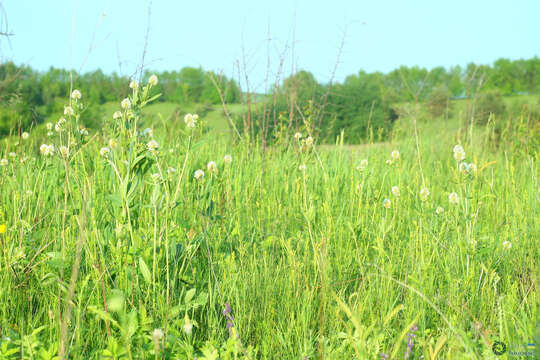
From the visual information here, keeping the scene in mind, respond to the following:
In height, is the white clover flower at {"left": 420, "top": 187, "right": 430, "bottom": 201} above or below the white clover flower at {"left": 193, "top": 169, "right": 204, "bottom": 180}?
below

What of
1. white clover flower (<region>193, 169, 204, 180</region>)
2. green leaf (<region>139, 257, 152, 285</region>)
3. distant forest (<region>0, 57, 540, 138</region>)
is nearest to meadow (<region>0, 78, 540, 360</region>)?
green leaf (<region>139, 257, 152, 285</region>)

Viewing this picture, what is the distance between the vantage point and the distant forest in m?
4.07

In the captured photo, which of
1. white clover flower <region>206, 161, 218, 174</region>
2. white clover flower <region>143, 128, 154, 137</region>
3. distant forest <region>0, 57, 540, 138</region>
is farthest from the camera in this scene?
distant forest <region>0, 57, 540, 138</region>

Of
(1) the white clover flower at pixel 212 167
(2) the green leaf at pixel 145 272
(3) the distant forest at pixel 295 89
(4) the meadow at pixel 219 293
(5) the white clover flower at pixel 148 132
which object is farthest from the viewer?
(3) the distant forest at pixel 295 89

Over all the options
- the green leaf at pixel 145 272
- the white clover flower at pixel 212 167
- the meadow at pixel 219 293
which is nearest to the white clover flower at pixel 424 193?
the meadow at pixel 219 293

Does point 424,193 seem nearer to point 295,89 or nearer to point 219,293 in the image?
point 219,293

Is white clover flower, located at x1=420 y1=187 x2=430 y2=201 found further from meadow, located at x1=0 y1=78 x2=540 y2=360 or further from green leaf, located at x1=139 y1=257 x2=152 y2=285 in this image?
green leaf, located at x1=139 y1=257 x2=152 y2=285

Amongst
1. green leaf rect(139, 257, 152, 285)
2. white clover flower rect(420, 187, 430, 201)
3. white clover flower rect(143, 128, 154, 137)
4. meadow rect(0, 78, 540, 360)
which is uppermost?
white clover flower rect(143, 128, 154, 137)

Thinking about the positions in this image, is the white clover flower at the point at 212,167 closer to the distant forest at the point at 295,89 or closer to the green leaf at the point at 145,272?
the green leaf at the point at 145,272

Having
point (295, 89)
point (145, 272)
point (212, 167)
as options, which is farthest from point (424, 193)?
point (295, 89)

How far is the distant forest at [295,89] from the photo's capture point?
4.07m

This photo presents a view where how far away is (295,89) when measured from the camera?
5504mm

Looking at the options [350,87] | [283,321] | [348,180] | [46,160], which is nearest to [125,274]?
[283,321]

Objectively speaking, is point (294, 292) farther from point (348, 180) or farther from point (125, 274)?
point (348, 180)
